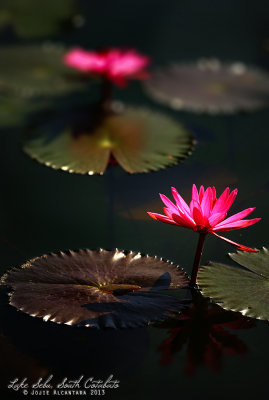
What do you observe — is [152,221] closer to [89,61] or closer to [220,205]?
[220,205]

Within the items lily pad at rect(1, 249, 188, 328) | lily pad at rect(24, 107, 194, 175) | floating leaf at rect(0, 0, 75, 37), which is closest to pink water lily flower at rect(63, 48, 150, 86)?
lily pad at rect(24, 107, 194, 175)

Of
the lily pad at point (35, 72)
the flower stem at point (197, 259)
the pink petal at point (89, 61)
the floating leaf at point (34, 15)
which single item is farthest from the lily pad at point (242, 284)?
the floating leaf at point (34, 15)

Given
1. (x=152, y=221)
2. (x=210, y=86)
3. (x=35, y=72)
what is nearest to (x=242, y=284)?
(x=152, y=221)

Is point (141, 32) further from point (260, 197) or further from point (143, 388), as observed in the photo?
point (143, 388)

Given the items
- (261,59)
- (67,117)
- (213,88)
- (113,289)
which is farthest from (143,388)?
(261,59)

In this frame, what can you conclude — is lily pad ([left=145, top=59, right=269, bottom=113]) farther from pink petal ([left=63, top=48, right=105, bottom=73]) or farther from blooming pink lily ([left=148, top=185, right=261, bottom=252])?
blooming pink lily ([left=148, top=185, right=261, bottom=252])

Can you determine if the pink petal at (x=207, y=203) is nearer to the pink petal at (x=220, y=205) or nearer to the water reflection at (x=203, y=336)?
the pink petal at (x=220, y=205)

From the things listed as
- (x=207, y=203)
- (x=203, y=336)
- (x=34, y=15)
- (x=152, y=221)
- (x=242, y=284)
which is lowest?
(x=203, y=336)
